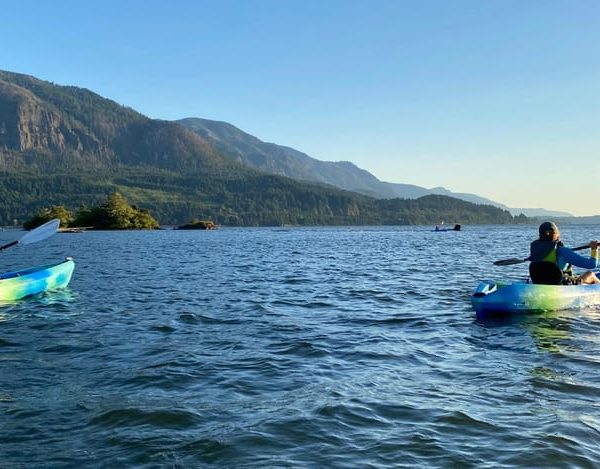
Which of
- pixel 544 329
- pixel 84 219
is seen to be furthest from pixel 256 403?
pixel 84 219

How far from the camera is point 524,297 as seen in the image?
17000 mm

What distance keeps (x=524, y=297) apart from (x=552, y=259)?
1.88 meters

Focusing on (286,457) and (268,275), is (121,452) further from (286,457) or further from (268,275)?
(268,275)

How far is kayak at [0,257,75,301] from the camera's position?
20.6 metres

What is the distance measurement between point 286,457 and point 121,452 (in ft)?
7.13

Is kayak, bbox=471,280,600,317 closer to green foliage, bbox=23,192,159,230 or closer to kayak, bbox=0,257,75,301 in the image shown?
kayak, bbox=0,257,75,301

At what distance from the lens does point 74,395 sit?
9.38m

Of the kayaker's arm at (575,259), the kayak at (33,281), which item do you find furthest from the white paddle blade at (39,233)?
the kayaker's arm at (575,259)

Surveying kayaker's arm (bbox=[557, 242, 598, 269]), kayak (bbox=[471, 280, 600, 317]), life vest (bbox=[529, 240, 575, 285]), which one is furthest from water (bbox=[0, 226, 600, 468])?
kayaker's arm (bbox=[557, 242, 598, 269])

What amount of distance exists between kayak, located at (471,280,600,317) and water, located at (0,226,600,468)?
1.43 ft

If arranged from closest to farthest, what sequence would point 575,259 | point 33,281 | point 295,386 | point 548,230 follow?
point 295,386
point 575,259
point 548,230
point 33,281

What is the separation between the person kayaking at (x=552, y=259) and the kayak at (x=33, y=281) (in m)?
19.1

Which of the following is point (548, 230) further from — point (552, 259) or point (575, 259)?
point (575, 259)

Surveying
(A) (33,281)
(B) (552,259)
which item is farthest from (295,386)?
(A) (33,281)
